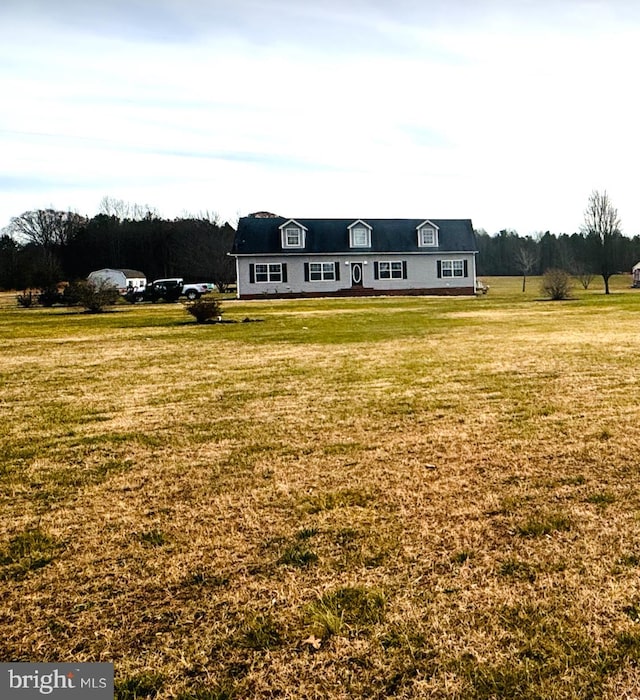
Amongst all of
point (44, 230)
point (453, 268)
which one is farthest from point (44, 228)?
point (453, 268)

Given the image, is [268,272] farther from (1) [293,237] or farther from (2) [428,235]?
(2) [428,235]

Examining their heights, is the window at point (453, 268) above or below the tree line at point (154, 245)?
below

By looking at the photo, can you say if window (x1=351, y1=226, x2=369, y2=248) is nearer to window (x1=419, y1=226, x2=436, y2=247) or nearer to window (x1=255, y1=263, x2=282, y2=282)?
window (x1=419, y1=226, x2=436, y2=247)

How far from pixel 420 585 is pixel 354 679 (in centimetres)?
74

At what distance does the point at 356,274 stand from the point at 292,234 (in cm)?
561

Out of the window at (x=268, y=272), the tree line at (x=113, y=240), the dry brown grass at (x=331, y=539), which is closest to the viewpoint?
the dry brown grass at (x=331, y=539)

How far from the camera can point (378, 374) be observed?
868 centimetres

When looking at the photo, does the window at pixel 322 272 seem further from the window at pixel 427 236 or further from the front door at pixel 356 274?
the window at pixel 427 236

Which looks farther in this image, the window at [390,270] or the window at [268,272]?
the window at [390,270]

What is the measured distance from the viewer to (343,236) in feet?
135

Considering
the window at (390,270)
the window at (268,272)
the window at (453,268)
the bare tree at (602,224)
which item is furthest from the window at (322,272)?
the bare tree at (602,224)

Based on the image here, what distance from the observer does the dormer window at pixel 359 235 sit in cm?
4075

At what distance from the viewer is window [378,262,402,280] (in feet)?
135

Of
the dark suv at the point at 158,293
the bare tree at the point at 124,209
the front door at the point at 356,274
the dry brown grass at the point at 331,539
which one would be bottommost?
the dry brown grass at the point at 331,539
